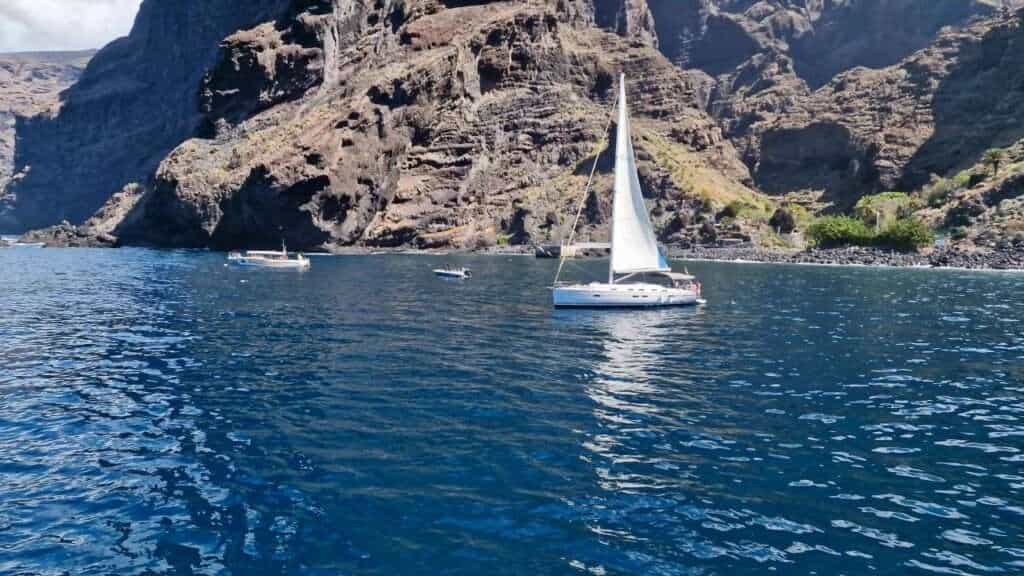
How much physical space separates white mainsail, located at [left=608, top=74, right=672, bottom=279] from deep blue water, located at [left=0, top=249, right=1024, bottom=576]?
32.9ft

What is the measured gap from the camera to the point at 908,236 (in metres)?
134

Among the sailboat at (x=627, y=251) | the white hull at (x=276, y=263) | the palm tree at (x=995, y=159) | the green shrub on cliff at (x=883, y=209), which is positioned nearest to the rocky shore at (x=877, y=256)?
the green shrub on cliff at (x=883, y=209)

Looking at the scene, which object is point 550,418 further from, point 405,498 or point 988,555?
point 988,555

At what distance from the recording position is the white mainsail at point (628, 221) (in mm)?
51812

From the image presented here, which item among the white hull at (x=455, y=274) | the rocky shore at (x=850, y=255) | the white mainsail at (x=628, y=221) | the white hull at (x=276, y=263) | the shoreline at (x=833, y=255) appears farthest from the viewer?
the rocky shore at (x=850, y=255)

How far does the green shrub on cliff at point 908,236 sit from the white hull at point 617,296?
3800 inches

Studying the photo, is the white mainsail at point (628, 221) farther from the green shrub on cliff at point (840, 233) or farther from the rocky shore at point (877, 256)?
the green shrub on cliff at point (840, 233)

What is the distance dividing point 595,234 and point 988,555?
565ft

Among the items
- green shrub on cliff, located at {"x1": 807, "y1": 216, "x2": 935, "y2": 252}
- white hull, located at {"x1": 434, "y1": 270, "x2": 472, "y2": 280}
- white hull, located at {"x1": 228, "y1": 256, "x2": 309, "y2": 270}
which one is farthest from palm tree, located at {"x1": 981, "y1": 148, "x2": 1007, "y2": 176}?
white hull, located at {"x1": 228, "y1": 256, "x2": 309, "y2": 270}

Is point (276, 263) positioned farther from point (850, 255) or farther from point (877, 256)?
point (877, 256)

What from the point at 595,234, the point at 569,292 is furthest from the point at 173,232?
the point at 569,292

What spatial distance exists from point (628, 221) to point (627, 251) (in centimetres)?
261

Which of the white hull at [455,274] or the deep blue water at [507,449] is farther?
the white hull at [455,274]

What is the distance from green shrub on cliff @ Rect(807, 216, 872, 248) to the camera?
144625 mm
